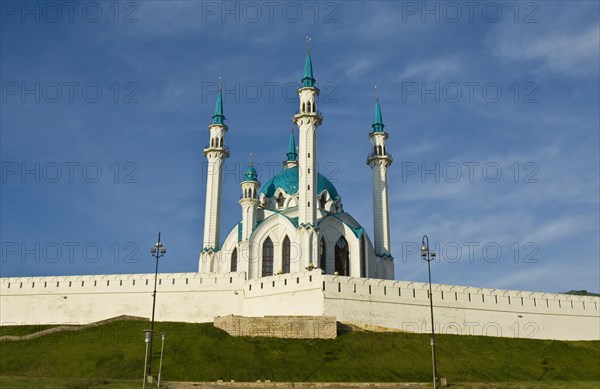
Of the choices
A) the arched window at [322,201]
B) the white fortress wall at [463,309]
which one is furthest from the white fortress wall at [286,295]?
the arched window at [322,201]

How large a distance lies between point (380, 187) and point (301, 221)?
12.6m

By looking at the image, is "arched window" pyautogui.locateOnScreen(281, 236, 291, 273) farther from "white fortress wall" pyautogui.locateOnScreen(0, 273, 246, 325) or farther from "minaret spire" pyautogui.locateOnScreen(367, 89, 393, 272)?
"minaret spire" pyautogui.locateOnScreen(367, 89, 393, 272)

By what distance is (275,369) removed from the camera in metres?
38.1

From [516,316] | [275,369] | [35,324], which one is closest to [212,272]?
[35,324]

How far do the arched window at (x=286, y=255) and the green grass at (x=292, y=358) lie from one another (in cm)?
1081

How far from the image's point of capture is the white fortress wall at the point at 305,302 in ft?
165

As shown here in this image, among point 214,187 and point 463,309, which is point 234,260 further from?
point 463,309

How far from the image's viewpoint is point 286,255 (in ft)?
193

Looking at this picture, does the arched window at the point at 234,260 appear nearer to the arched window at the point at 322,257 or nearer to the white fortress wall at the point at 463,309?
the arched window at the point at 322,257

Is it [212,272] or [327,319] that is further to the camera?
[212,272]

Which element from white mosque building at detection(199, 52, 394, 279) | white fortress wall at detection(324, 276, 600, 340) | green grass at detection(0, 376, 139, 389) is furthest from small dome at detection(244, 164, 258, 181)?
green grass at detection(0, 376, 139, 389)

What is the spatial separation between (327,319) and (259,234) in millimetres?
16147

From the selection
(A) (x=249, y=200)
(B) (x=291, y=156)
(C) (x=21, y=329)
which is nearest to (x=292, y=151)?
(B) (x=291, y=156)

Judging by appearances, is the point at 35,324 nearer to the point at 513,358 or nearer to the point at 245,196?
the point at 245,196
